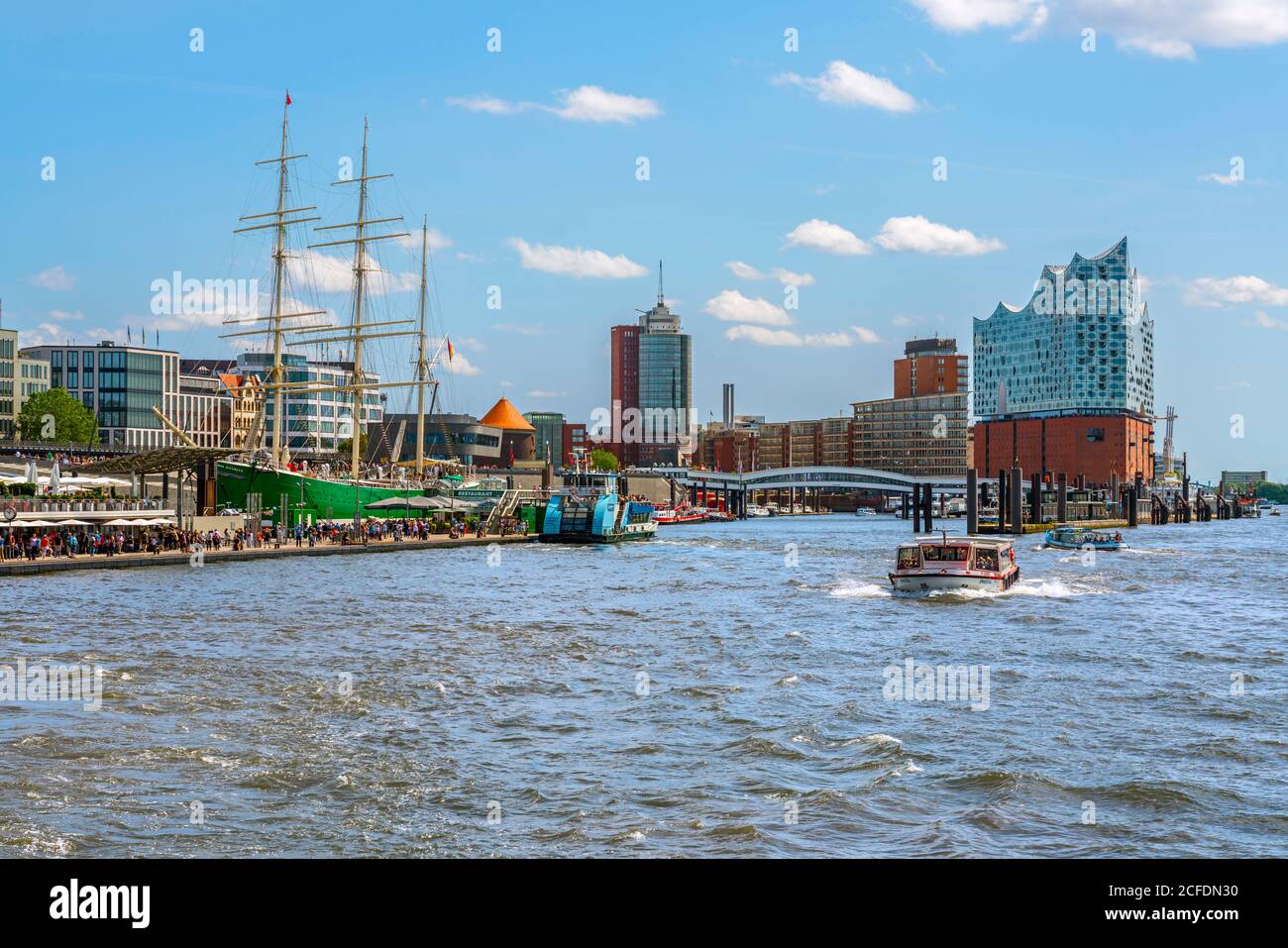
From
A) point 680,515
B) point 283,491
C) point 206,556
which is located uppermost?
point 283,491

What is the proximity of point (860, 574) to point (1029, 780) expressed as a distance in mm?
47775

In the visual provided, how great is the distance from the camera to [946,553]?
53031 millimetres

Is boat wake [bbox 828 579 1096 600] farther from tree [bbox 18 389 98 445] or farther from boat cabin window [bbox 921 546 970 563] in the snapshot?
tree [bbox 18 389 98 445]

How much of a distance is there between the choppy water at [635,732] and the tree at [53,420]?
93.5m

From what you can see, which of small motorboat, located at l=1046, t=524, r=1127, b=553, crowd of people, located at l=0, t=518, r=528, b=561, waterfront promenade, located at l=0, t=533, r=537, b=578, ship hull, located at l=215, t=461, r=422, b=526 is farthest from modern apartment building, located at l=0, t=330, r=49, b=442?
small motorboat, located at l=1046, t=524, r=1127, b=553

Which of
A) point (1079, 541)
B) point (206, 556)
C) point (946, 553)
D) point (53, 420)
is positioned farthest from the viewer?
point (53, 420)

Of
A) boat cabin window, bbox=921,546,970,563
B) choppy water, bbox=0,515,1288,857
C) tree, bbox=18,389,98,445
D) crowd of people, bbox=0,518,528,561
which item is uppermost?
tree, bbox=18,389,98,445

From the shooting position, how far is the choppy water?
1617 centimetres

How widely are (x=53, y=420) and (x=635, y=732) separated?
125 meters

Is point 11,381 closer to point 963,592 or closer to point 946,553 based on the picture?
point 946,553

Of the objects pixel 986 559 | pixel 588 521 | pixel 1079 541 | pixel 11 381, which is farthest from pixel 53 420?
pixel 986 559

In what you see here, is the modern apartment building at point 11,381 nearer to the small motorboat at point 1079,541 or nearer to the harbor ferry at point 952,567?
the small motorboat at point 1079,541

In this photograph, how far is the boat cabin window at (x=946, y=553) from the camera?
52438mm
